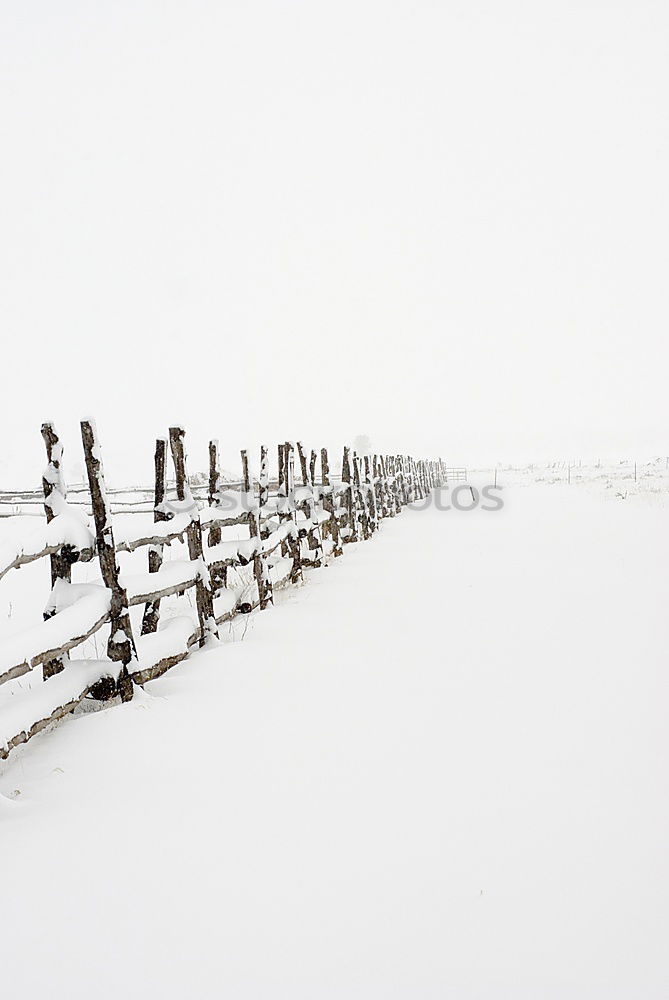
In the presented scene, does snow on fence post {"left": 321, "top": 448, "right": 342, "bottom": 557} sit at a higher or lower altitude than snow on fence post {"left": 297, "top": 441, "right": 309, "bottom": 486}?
lower

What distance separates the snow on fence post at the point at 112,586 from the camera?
3.61 metres

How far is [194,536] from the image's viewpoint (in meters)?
4.80

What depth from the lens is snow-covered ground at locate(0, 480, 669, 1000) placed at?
1.73 metres

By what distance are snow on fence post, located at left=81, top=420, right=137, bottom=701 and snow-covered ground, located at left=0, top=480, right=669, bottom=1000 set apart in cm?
26

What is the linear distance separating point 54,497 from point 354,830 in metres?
2.34

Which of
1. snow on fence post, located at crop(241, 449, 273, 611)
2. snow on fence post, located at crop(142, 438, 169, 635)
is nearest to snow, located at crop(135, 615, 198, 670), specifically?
snow on fence post, located at crop(142, 438, 169, 635)

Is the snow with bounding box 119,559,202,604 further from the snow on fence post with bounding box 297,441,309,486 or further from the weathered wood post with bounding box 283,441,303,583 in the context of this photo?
the snow on fence post with bounding box 297,441,309,486

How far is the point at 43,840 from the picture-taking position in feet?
7.41

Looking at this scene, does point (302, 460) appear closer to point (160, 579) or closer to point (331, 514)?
point (331, 514)

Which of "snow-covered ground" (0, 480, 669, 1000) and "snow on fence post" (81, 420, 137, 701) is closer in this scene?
"snow-covered ground" (0, 480, 669, 1000)

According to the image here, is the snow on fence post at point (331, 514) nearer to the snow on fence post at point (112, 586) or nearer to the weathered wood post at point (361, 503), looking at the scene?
the weathered wood post at point (361, 503)

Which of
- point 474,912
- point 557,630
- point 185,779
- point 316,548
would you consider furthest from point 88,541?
point 316,548

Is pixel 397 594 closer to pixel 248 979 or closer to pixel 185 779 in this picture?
pixel 185 779

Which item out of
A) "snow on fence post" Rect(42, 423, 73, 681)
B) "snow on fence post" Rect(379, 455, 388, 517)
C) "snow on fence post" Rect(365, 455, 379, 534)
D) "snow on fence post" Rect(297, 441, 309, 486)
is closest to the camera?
"snow on fence post" Rect(42, 423, 73, 681)
